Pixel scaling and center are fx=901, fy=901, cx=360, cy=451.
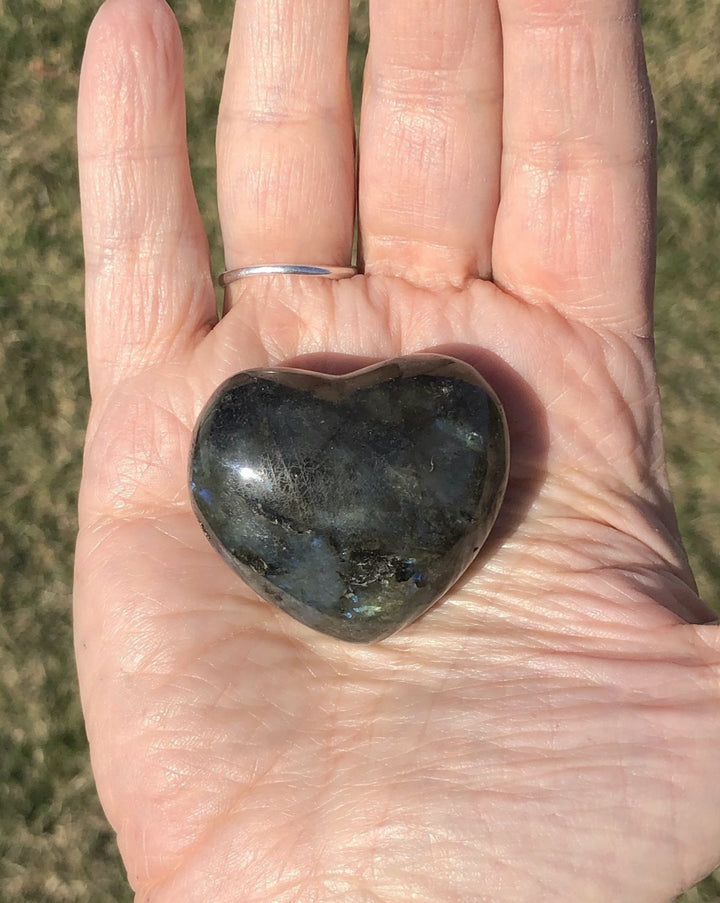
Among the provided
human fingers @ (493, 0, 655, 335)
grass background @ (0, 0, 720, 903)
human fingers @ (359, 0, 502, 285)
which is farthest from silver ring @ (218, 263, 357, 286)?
grass background @ (0, 0, 720, 903)

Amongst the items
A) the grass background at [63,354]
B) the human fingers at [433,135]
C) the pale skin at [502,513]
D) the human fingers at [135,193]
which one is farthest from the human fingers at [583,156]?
the grass background at [63,354]

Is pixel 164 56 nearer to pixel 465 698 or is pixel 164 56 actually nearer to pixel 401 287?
pixel 401 287

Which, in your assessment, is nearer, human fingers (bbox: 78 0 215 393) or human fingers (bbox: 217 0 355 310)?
human fingers (bbox: 78 0 215 393)

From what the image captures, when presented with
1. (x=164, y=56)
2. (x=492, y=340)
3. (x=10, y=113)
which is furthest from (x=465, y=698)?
(x=10, y=113)

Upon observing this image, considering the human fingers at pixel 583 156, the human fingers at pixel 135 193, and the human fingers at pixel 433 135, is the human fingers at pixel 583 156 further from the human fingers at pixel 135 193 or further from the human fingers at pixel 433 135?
the human fingers at pixel 135 193

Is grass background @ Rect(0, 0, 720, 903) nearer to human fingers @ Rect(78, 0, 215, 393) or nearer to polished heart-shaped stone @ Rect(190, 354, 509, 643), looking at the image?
human fingers @ Rect(78, 0, 215, 393)
